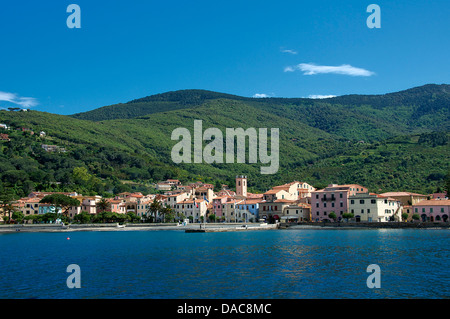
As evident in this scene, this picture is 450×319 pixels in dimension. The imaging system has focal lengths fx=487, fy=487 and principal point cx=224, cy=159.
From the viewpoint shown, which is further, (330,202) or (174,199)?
(174,199)

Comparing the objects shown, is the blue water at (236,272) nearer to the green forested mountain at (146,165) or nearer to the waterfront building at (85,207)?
the waterfront building at (85,207)

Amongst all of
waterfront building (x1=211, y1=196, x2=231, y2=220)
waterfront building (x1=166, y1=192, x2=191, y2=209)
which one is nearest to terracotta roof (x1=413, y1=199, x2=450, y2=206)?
waterfront building (x1=211, y1=196, x2=231, y2=220)

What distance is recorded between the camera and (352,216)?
7450 cm

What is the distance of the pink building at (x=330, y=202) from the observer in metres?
78.0

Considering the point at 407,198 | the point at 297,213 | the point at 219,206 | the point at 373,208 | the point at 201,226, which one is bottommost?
the point at 201,226

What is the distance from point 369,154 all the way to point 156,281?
127059 millimetres

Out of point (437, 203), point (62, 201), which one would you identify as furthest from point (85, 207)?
point (437, 203)

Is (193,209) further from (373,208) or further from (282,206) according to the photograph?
(373,208)

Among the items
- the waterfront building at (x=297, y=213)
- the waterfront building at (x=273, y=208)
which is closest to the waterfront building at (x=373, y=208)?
the waterfront building at (x=297, y=213)

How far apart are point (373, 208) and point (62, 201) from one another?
56521 millimetres

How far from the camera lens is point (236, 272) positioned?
28250 millimetres

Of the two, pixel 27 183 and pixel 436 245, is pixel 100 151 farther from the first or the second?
pixel 436 245
